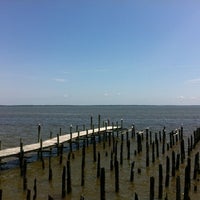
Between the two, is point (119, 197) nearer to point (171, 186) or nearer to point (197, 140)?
point (171, 186)

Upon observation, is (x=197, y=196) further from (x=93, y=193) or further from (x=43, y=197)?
(x=43, y=197)

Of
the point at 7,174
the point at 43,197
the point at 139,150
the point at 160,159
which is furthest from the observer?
the point at 139,150

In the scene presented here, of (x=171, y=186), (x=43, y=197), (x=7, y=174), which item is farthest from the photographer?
(x=7, y=174)

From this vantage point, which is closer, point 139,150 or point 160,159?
point 160,159

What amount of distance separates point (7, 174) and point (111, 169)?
24.8 ft

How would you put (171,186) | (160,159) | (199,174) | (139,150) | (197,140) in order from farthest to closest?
1. (197,140)
2. (139,150)
3. (160,159)
4. (199,174)
5. (171,186)

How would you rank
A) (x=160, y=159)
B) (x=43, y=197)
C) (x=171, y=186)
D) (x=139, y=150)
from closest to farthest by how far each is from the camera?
1. (x=43, y=197)
2. (x=171, y=186)
3. (x=160, y=159)
4. (x=139, y=150)

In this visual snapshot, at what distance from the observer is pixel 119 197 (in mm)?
20891

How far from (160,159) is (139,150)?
3.79m

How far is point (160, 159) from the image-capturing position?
33.1 m

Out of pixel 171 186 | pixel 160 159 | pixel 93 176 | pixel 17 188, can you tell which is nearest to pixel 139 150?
pixel 160 159

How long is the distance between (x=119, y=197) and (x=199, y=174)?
6.78 m

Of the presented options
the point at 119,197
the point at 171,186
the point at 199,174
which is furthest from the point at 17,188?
the point at 199,174

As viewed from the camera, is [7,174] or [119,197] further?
[7,174]
